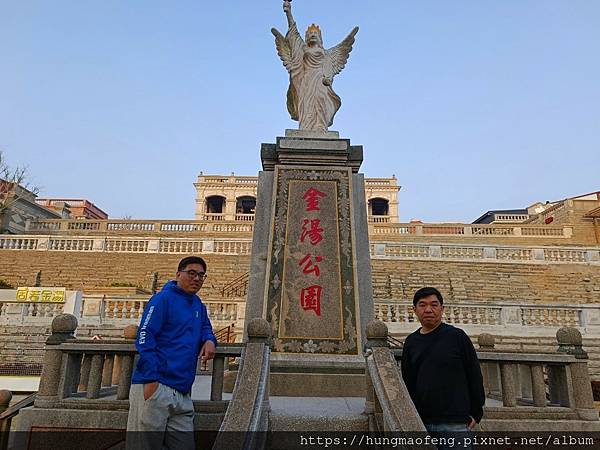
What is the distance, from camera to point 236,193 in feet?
134

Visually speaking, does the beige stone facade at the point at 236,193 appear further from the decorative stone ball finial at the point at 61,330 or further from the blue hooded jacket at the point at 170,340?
the blue hooded jacket at the point at 170,340

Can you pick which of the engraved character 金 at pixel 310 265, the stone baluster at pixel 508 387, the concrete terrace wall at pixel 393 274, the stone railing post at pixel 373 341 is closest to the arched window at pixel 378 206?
the concrete terrace wall at pixel 393 274

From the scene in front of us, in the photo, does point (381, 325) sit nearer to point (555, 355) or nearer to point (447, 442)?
point (447, 442)

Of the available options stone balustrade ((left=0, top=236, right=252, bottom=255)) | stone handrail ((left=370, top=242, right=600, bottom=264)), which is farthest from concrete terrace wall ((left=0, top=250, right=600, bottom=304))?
stone balustrade ((left=0, top=236, right=252, bottom=255))

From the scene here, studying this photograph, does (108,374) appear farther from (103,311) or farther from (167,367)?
(103,311)

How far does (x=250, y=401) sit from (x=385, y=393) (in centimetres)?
106

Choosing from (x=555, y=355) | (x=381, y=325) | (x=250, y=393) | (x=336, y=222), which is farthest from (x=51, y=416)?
(x=555, y=355)

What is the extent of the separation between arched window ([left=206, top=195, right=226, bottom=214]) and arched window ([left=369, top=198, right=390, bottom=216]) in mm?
14798

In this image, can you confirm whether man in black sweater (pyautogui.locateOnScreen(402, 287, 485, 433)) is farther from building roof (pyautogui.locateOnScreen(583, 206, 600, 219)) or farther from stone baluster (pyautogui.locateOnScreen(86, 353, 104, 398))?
building roof (pyautogui.locateOnScreen(583, 206, 600, 219))

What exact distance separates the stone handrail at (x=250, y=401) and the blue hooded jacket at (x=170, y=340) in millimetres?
424

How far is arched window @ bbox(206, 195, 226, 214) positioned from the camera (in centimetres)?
4188

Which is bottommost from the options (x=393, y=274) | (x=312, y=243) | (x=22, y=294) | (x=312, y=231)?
(x=22, y=294)

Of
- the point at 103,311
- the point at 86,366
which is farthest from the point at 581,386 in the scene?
the point at 103,311

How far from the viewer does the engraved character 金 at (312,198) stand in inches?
256
